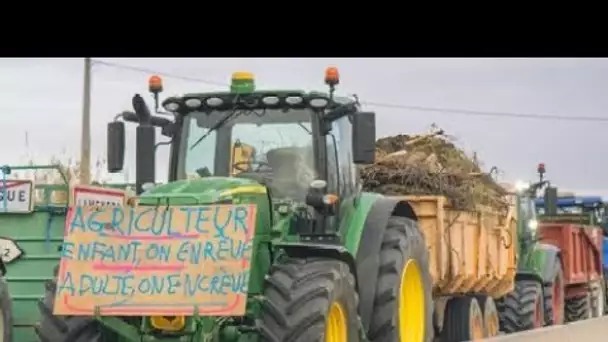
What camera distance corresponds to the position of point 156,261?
8.83m

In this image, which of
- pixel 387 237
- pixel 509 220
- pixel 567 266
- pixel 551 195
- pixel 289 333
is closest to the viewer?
pixel 289 333

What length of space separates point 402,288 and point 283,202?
6.67 ft

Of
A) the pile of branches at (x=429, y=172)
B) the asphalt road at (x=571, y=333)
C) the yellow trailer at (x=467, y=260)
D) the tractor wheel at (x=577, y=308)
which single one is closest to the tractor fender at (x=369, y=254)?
the asphalt road at (x=571, y=333)

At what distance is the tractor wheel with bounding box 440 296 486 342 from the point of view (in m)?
14.2

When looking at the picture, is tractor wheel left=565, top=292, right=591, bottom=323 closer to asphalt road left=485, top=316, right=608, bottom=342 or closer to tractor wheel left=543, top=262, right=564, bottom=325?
tractor wheel left=543, top=262, right=564, bottom=325

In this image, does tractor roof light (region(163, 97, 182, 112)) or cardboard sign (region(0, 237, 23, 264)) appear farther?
cardboard sign (region(0, 237, 23, 264))

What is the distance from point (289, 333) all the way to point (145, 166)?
250 centimetres

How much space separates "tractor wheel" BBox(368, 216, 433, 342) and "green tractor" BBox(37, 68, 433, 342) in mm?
14

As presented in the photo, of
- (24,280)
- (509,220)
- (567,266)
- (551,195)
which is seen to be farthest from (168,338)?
(567,266)

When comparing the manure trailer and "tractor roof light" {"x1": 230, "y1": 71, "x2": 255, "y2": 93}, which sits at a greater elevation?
"tractor roof light" {"x1": 230, "y1": 71, "x2": 255, "y2": 93}

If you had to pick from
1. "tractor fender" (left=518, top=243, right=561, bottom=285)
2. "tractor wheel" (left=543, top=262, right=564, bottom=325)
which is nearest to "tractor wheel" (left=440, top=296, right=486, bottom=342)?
"tractor fender" (left=518, top=243, right=561, bottom=285)

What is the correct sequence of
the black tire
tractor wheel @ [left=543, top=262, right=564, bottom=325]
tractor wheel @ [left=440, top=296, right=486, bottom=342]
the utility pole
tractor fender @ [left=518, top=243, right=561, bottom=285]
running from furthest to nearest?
the utility pole
tractor wheel @ [left=543, top=262, right=564, bottom=325]
tractor fender @ [left=518, top=243, right=561, bottom=285]
tractor wheel @ [left=440, top=296, right=486, bottom=342]
the black tire
